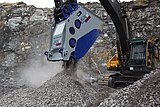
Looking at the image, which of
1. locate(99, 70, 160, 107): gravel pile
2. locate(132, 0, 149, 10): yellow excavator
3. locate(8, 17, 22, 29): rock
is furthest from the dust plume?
locate(99, 70, 160, 107): gravel pile

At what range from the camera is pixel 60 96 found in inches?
249

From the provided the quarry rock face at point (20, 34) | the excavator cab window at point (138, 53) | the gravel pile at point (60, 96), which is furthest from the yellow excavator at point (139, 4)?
the gravel pile at point (60, 96)

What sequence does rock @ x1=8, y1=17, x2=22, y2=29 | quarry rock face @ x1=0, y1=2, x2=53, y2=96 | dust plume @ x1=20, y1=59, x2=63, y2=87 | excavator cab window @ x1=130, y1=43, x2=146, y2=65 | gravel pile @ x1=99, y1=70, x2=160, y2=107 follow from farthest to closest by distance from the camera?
rock @ x1=8, y1=17, x2=22, y2=29
quarry rock face @ x1=0, y1=2, x2=53, y2=96
dust plume @ x1=20, y1=59, x2=63, y2=87
excavator cab window @ x1=130, y1=43, x2=146, y2=65
gravel pile @ x1=99, y1=70, x2=160, y2=107

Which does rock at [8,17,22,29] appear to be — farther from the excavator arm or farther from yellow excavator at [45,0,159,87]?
the excavator arm

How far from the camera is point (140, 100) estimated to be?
442 cm

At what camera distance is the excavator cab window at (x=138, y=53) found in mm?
7359

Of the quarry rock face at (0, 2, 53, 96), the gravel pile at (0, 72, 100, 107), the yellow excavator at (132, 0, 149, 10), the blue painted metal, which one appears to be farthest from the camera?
the yellow excavator at (132, 0, 149, 10)

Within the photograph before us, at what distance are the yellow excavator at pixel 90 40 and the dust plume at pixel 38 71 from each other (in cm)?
440

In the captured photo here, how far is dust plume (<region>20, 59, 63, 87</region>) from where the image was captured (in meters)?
11.8

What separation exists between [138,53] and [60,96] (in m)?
2.32

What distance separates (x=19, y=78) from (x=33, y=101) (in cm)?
625

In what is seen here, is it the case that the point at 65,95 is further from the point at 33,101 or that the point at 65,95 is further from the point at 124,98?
the point at 124,98

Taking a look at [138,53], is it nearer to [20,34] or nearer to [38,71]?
[38,71]

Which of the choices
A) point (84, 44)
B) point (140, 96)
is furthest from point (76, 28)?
point (140, 96)
